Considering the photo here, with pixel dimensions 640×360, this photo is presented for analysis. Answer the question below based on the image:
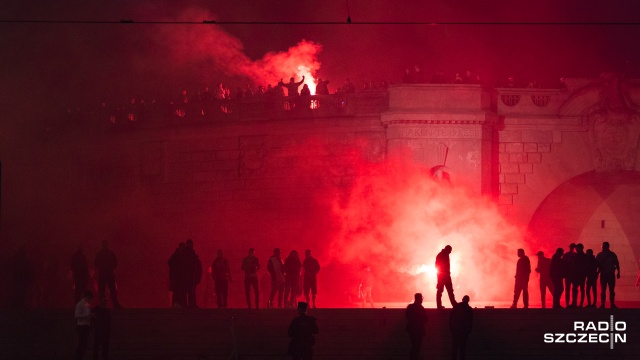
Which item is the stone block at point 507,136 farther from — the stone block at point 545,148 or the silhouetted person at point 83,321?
the silhouetted person at point 83,321

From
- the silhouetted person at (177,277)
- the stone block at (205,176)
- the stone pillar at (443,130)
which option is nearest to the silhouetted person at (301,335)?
the silhouetted person at (177,277)

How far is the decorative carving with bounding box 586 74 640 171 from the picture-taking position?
3844 centimetres

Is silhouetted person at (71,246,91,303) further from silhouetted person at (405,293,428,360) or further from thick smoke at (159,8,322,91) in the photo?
thick smoke at (159,8,322,91)

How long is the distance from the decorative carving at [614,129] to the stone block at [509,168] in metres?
2.52

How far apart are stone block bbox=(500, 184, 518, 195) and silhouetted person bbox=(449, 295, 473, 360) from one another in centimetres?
1500

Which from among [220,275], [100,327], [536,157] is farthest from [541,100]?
[100,327]

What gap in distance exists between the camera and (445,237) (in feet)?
124

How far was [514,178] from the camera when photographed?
3862 centimetres

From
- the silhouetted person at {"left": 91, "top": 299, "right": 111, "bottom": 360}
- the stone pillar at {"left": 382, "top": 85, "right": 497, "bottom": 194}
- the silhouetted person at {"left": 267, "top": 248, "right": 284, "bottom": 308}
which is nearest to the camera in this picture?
the silhouetted person at {"left": 91, "top": 299, "right": 111, "bottom": 360}

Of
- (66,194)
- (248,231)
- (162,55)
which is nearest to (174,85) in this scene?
(162,55)

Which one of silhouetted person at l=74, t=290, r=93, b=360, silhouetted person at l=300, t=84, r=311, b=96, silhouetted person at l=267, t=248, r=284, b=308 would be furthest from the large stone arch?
silhouetted person at l=74, t=290, r=93, b=360

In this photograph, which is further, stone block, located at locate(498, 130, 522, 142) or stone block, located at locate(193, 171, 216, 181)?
stone block, located at locate(193, 171, 216, 181)

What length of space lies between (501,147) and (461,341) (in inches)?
621

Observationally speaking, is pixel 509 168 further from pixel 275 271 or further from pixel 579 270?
pixel 275 271
